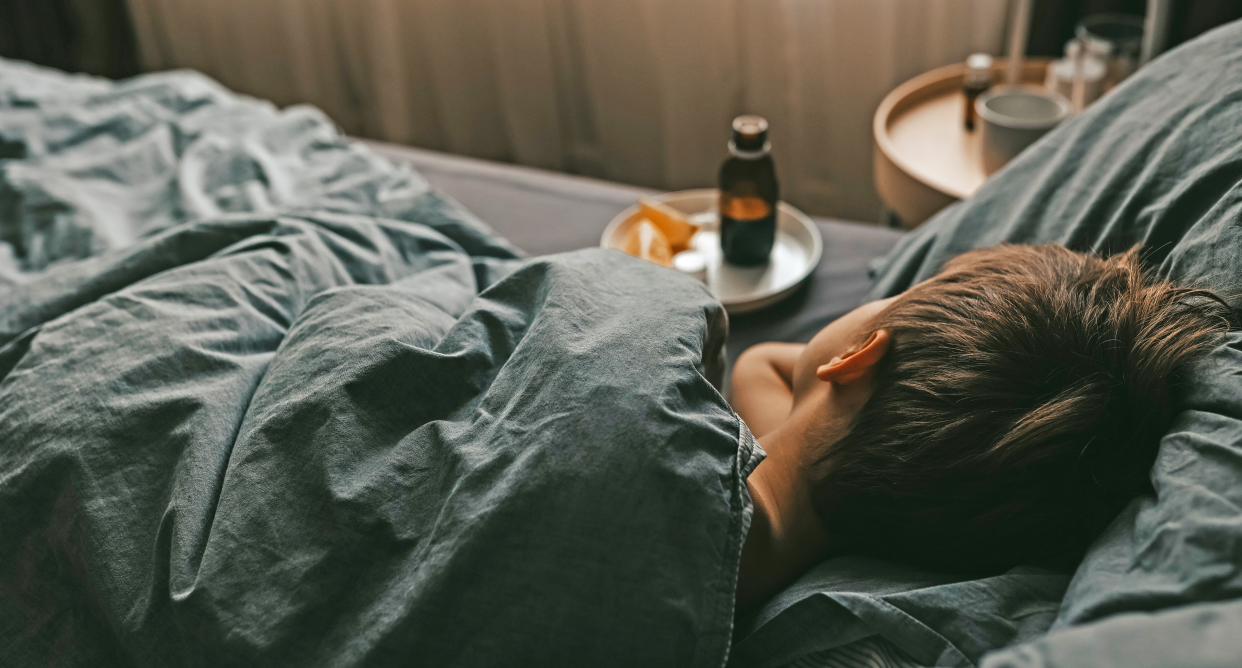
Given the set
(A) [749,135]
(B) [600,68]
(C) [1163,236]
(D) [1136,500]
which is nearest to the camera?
(D) [1136,500]

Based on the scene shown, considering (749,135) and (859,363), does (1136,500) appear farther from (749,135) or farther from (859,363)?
(749,135)

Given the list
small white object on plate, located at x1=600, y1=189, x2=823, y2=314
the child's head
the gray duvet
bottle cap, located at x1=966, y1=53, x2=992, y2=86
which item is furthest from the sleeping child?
bottle cap, located at x1=966, y1=53, x2=992, y2=86

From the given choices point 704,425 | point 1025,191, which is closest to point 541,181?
point 1025,191

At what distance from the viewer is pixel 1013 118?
1.19m

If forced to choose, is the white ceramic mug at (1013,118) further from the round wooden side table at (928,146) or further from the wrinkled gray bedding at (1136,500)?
the wrinkled gray bedding at (1136,500)

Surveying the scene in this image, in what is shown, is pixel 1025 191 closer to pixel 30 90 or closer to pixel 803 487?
pixel 803 487

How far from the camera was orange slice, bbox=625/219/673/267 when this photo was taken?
3.31 feet

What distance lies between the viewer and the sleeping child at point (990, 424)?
1.66 feet

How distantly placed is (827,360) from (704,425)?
212mm

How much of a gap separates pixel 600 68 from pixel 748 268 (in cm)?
102

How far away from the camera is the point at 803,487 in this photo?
597 millimetres

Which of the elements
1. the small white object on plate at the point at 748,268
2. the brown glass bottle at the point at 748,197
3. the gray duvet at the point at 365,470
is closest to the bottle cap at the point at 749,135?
the brown glass bottle at the point at 748,197

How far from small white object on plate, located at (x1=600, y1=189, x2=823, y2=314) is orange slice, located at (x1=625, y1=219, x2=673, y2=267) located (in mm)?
19

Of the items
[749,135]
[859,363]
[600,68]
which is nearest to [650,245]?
[749,135]
